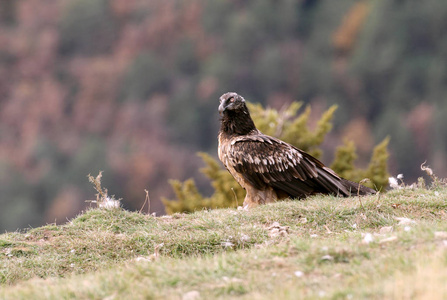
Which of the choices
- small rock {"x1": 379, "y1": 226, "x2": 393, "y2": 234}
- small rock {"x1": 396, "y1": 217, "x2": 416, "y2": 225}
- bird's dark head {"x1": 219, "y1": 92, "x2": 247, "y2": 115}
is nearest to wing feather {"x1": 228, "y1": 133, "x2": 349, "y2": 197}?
bird's dark head {"x1": 219, "y1": 92, "x2": 247, "y2": 115}

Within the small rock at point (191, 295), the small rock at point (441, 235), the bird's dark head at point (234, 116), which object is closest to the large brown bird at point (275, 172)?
the bird's dark head at point (234, 116)

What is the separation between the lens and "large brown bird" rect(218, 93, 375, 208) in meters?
9.12

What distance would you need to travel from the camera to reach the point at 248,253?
5.32 m

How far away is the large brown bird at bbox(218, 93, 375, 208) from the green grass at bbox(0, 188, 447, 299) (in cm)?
54

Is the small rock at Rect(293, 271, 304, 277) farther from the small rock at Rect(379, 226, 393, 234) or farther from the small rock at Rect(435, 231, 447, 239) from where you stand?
the small rock at Rect(379, 226, 393, 234)

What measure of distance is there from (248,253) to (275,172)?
13.0 feet

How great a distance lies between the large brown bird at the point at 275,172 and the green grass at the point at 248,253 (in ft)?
1.77

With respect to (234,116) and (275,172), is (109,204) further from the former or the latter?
(234,116)

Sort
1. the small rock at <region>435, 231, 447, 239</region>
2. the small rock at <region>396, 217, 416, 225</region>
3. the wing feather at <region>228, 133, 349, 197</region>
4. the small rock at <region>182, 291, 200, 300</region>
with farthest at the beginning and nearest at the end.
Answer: the wing feather at <region>228, 133, 349, 197</region> < the small rock at <region>396, 217, 416, 225</region> < the small rock at <region>435, 231, 447, 239</region> < the small rock at <region>182, 291, 200, 300</region>

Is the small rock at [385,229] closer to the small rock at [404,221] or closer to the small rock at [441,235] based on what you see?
the small rock at [404,221]

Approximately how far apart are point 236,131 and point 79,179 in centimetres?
4267

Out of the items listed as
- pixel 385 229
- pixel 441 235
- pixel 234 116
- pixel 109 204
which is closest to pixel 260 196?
pixel 234 116

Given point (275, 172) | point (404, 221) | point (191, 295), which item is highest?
point (275, 172)

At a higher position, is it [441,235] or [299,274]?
[441,235]
